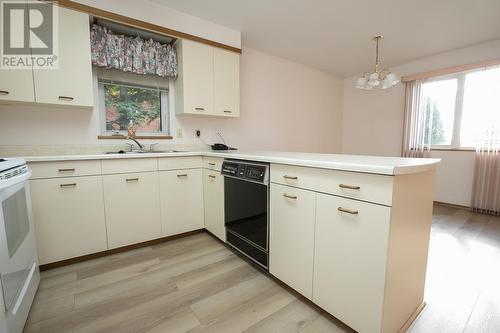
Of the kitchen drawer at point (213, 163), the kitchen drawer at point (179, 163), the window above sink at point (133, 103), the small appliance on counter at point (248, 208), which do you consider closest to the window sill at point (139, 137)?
the window above sink at point (133, 103)

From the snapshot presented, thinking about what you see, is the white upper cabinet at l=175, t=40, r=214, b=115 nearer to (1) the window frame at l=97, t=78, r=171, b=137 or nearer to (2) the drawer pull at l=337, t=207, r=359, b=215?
(1) the window frame at l=97, t=78, r=171, b=137

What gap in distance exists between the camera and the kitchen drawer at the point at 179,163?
2172mm

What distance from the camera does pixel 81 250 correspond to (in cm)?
186

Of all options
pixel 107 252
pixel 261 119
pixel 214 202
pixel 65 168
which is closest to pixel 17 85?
pixel 65 168

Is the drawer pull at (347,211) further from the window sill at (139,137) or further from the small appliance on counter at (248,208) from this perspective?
the window sill at (139,137)

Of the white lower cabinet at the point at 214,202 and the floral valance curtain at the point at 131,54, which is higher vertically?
the floral valance curtain at the point at 131,54

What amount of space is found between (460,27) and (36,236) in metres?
4.89

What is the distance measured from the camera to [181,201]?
7.57 feet

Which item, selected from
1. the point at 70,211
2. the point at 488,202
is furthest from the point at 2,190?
the point at 488,202

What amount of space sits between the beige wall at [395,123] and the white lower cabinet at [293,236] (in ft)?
12.0

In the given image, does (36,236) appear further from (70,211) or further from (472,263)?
(472,263)

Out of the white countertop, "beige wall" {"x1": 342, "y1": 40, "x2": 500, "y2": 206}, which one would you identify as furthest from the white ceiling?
the white countertop

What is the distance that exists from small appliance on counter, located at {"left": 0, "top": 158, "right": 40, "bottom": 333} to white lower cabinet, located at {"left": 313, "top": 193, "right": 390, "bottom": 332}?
1.51 meters

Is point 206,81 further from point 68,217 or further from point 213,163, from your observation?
point 68,217
